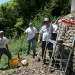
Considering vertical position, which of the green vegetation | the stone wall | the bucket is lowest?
the bucket

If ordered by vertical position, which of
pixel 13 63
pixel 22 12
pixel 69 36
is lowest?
pixel 13 63

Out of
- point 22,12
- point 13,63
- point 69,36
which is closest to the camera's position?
point 69,36

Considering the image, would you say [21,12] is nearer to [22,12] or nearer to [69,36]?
[22,12]

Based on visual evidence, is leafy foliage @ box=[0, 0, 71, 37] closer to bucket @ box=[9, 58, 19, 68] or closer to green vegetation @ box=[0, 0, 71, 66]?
green vegetation @ box=[0, 0, 71, 66]

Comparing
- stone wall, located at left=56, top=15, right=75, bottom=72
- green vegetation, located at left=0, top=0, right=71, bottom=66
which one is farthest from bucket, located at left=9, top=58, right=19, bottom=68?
green vegetation, located at left=0, top=0, right=71, bottom=66

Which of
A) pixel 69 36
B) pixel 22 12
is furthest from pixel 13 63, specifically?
pixel 22 12

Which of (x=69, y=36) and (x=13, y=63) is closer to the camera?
(x=69, y=36)

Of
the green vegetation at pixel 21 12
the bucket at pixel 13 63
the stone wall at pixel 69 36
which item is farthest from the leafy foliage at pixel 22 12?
the bucket at pixel 13 63

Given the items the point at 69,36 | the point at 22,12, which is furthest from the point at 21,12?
the point at 69,36

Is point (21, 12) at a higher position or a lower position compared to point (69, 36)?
higher

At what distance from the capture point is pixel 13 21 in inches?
1133

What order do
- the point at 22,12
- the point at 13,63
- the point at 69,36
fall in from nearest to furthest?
the point at 69,36 < the point at 13,63 < the point at 22,12

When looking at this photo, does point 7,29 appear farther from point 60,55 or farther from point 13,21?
point 60,55

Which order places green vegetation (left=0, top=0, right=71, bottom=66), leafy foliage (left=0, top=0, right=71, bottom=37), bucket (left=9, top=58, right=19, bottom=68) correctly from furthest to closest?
leafy foliage (left=0, top=0, right=71, bottom=37)
green vegetation (left=0, top=0, right=71, bottom=66)
bucket (left=9, top=58, right=19, bottom=68)
